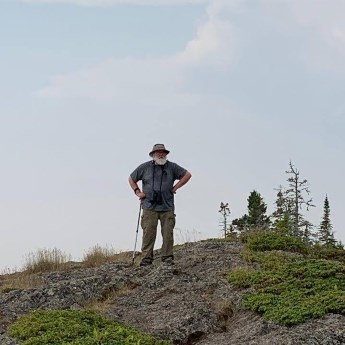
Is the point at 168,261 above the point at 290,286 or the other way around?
above

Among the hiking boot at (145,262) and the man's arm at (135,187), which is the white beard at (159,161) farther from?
the hiking boot at (145,262)

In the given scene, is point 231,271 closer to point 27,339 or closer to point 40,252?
point 27,339

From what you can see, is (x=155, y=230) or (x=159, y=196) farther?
(x=155, y=230)

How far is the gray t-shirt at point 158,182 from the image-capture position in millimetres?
14039

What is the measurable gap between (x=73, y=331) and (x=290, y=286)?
348cm

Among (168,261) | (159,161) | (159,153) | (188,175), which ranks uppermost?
(159,153)

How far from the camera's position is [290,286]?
10.9 m

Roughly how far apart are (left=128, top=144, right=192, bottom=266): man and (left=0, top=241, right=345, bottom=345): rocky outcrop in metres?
0.44

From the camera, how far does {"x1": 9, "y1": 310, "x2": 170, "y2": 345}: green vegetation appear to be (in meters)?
8.81

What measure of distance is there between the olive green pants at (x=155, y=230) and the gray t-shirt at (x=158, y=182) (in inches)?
5.1

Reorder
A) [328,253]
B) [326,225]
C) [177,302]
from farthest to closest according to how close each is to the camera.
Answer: [326,225], [328,253], [177,302]

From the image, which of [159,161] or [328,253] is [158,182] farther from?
[328,253]

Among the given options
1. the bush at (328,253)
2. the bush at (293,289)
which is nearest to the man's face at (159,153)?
the bush at (293,289)

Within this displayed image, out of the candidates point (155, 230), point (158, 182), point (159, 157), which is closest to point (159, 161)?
point (159, 157)
